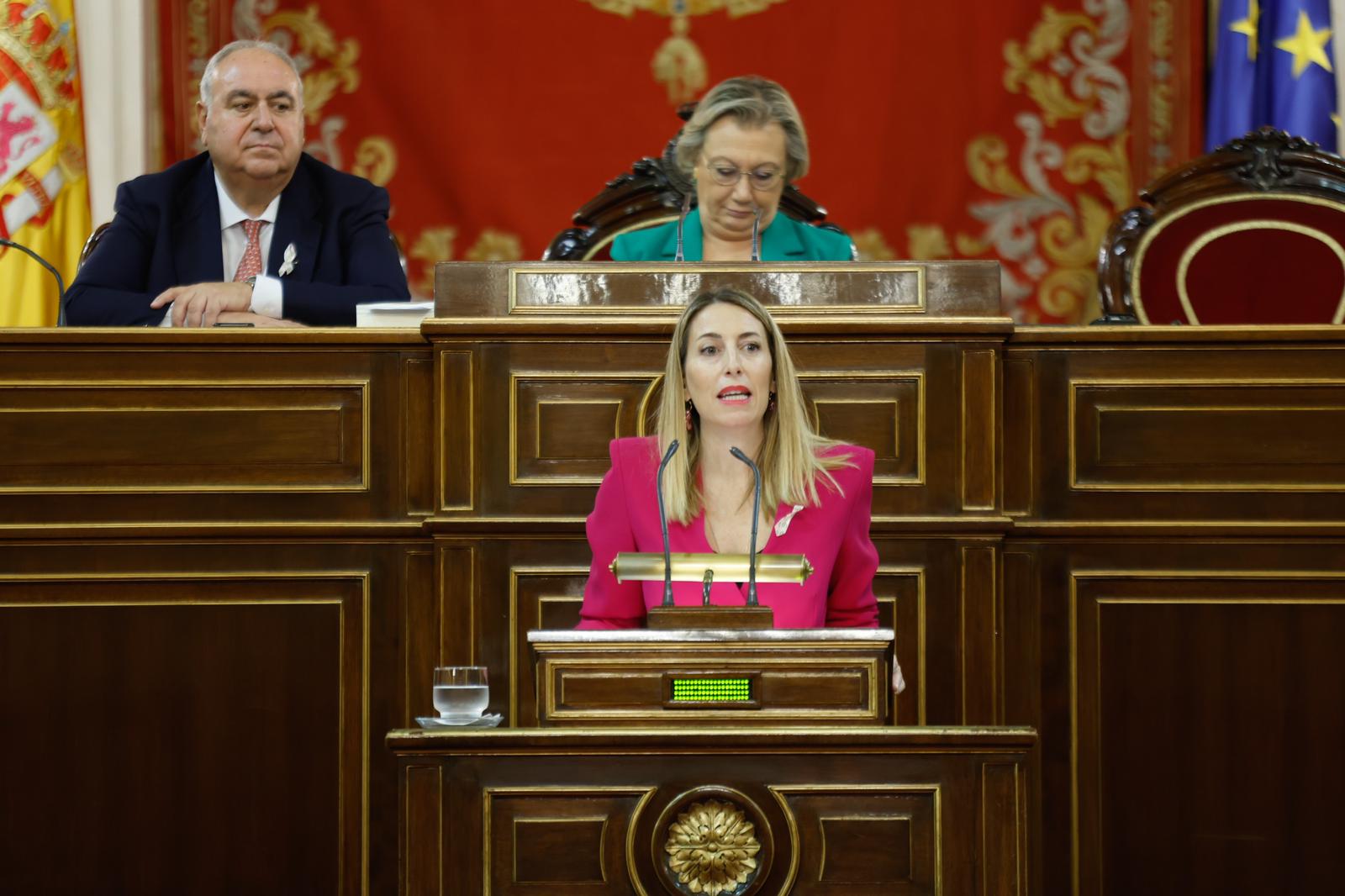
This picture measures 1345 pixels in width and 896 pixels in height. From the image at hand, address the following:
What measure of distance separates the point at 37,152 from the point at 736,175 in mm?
2035

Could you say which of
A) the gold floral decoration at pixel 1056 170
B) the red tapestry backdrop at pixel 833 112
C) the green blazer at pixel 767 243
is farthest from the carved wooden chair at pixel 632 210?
the gold floral decoration at pixel 1056 170

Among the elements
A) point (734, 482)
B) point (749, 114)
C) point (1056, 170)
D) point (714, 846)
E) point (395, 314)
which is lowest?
point (714, 846)

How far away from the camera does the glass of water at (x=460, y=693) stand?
→ 233 cm

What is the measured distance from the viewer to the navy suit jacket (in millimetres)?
3389

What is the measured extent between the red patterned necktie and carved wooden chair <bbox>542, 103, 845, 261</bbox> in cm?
71

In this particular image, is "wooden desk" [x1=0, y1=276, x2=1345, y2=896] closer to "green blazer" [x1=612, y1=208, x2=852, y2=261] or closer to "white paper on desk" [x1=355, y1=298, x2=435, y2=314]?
"white paper on desk" [x1=355, y1=298, x2=435, y2=314]

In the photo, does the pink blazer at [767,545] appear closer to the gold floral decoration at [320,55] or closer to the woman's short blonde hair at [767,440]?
the woman's short blonde hair at [767,440]

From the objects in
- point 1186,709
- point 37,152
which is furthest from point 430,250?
point 1186,709

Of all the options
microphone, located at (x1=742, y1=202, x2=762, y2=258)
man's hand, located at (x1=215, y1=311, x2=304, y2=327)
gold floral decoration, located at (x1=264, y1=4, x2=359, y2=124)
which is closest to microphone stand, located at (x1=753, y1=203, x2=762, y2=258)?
microphone, located at (x1=742, y1=202, x2=762, y2=258)

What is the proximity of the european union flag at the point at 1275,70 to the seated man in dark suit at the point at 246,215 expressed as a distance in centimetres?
227

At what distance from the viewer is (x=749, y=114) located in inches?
136

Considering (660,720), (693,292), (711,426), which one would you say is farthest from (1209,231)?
(660,720)

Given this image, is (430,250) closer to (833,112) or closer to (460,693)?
(833,112)

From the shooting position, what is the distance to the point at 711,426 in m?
2.67
